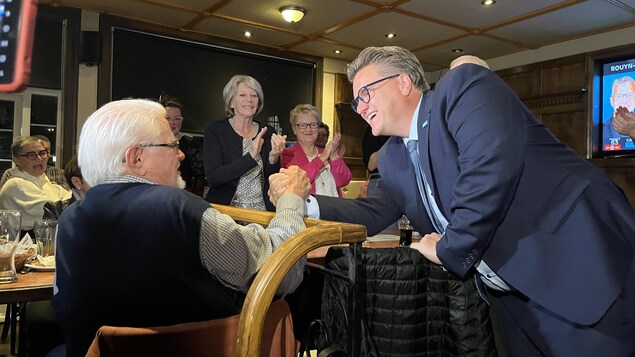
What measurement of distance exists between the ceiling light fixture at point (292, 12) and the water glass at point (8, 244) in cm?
356

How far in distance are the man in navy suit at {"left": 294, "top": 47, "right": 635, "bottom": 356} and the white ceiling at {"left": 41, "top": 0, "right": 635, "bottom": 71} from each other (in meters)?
3.78

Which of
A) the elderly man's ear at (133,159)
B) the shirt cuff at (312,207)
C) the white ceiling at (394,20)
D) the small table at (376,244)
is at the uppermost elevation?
the white ceiling at (394,20)

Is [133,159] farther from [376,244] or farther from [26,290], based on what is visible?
[376,244]

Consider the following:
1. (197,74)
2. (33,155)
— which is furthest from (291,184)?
(197,74)

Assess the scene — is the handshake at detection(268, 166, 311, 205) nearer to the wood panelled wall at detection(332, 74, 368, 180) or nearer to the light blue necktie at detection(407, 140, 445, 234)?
the light blue necktie at detection(407, 140, 445, 234)

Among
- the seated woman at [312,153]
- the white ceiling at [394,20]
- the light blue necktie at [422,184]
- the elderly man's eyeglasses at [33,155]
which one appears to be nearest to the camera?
the light blue necktie at [422,184]

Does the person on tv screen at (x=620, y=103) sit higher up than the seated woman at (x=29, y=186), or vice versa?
the person on tv screen at (x=620, y=103)

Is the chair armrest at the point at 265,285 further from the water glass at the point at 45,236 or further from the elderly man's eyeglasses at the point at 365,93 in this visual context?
the water glass at the point at 45,236

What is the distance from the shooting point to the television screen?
536 centimetres

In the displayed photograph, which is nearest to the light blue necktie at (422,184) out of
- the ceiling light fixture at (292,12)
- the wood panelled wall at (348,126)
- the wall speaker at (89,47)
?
the ceiling light fixture at (292,12)

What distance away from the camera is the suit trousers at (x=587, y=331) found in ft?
3.60

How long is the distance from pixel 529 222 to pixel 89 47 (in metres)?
5.16

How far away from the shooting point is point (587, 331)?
1099mm

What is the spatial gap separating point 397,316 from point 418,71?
2.34 feet
